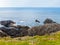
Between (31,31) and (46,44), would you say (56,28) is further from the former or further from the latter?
(46,44)

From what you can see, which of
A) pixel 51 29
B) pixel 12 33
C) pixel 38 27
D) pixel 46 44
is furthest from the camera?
pixel 12 33

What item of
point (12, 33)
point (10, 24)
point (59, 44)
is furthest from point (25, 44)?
point (10, 24)

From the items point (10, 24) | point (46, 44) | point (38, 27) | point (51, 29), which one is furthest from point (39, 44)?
point (10, 24)

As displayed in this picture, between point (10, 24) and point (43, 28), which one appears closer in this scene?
point (43, 28)

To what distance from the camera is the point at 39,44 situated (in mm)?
14734

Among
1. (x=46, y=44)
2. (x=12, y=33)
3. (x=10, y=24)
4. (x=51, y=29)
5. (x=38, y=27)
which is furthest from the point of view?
(x=10, y=24)

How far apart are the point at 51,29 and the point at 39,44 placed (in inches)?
872

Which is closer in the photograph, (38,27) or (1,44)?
(1,44)

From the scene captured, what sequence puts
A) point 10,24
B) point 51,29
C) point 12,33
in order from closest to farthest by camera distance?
1. point 51,29
2. point 12,33
3. point 10,24

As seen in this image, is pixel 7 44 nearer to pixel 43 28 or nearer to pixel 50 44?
pixel 50 44

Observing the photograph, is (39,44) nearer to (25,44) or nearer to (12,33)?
(25,44)

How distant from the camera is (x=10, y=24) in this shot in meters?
78.1

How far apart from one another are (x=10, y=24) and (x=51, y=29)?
4240cm

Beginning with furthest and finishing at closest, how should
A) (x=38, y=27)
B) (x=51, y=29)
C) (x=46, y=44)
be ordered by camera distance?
(x=38, y=27) < (x=51, y=29) < (x=46, y=44)
